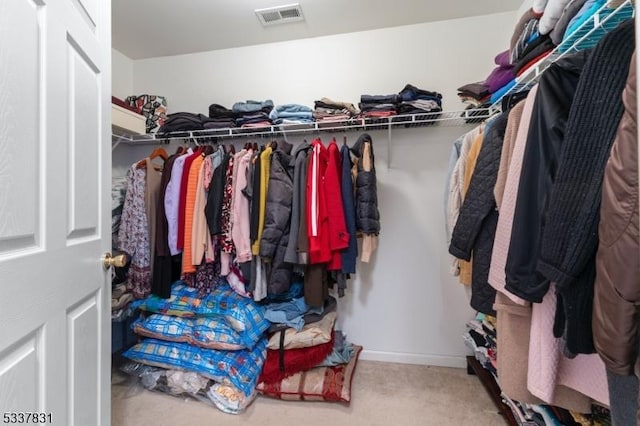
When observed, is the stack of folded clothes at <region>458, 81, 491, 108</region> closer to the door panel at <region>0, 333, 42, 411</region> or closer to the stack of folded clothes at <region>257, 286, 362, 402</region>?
the stack of folded clothes at <region>257, 286, 362, 402</region>

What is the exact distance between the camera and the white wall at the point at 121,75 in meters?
2.13

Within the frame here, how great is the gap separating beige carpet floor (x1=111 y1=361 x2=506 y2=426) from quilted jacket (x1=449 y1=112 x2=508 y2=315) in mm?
910

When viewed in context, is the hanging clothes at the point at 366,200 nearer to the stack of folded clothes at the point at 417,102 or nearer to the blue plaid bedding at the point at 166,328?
the stack of folded clothes at the point at 417,102

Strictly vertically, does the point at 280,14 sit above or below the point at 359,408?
above

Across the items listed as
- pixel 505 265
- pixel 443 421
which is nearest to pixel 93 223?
pixel 505 265

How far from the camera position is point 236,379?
60.6 inches

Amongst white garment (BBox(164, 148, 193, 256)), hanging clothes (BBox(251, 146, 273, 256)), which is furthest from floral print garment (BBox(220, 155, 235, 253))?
white garment (BBox(164, 148, 193, 256))

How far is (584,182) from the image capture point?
56cm

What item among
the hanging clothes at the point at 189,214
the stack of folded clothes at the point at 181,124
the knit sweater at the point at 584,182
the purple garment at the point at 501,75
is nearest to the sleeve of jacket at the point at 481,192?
the knit sweater at the point at 584,182

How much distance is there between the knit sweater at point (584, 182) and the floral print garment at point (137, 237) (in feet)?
6.47

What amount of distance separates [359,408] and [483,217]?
1.27 m

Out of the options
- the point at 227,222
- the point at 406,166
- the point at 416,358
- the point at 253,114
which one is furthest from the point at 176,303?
the point at 406,166

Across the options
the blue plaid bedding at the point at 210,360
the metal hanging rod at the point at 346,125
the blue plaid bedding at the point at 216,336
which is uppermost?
the metal hanging rod at the point at 346,125

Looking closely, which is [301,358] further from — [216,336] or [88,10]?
[88,10]
